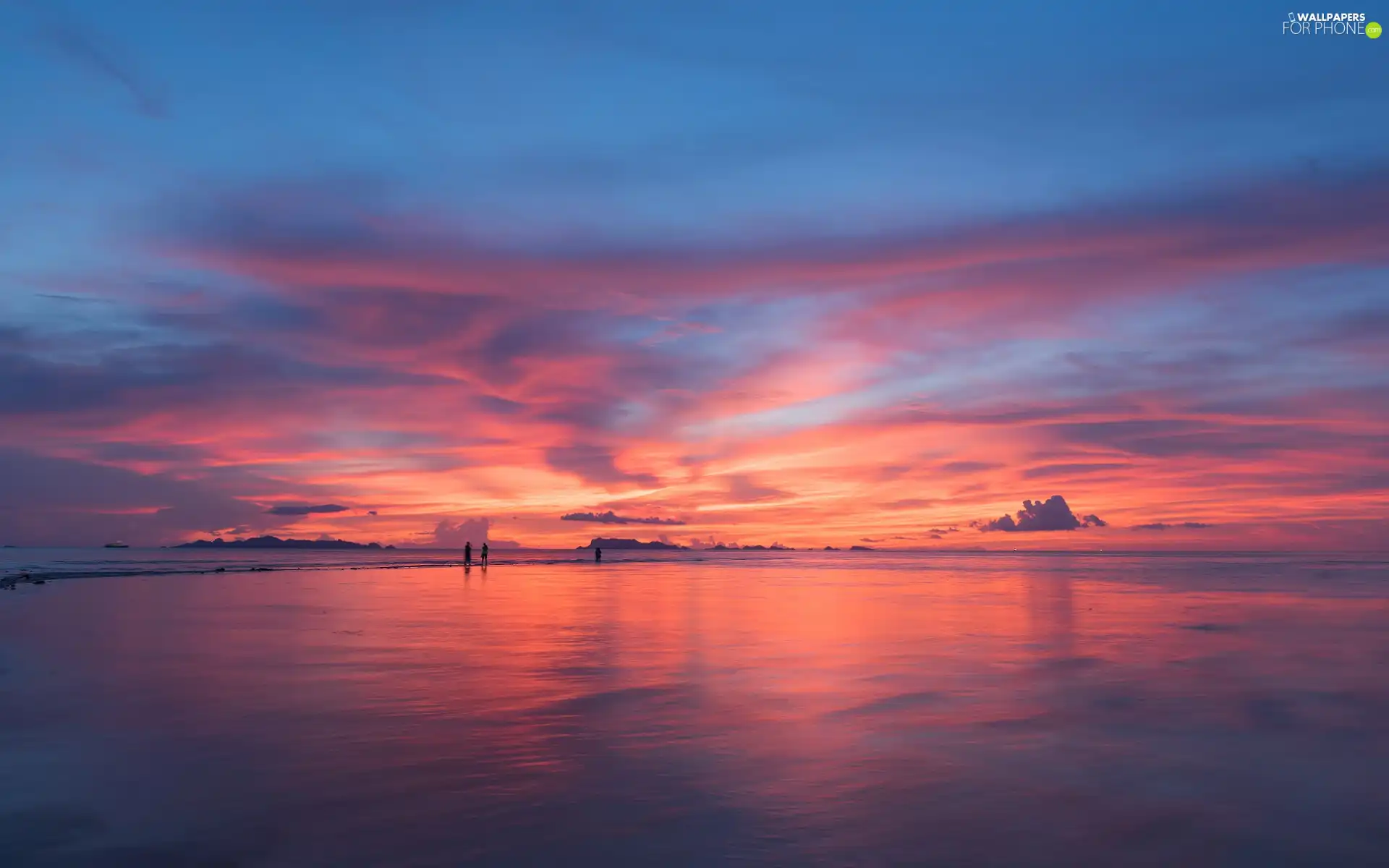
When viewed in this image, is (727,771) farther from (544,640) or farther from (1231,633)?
(1231,633)

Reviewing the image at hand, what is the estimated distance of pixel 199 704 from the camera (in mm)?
15195

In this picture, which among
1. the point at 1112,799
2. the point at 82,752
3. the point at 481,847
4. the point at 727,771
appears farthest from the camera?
the point at 82,752

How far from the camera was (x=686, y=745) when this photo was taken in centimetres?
1262

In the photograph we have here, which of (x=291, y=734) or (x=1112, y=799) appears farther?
(x=291, y=734)

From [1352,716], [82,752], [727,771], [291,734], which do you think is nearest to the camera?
[727,771]

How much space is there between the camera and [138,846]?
28.3 feet

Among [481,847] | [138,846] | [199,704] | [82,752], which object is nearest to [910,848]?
[481,847]

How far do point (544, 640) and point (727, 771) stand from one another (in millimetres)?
14358

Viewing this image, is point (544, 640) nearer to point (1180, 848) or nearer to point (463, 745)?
point (463, 745)

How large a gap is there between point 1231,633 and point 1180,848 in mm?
22275

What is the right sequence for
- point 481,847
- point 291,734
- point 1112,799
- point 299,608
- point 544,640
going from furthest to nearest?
point 299,608 → point 544,640 → point 291,734 → point 1112,799 → point 481,847

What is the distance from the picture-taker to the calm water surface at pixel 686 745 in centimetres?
882

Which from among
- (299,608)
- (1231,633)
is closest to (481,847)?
(1231,633)

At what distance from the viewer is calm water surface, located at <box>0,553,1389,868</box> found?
8.82 m
